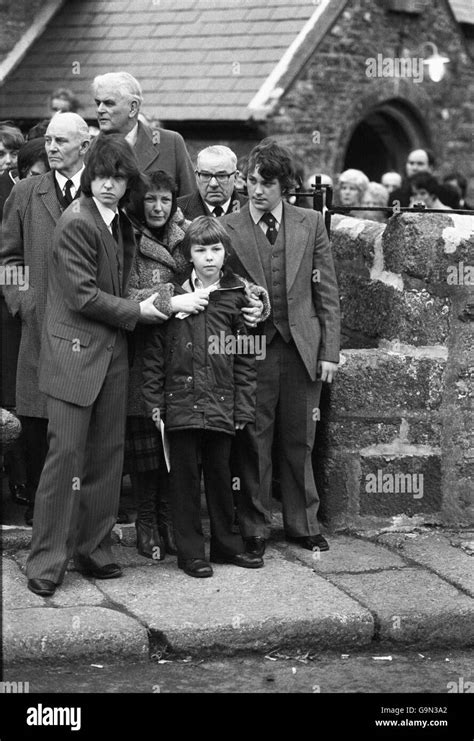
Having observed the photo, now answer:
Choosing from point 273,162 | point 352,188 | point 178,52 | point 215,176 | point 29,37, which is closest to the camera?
point 273,162

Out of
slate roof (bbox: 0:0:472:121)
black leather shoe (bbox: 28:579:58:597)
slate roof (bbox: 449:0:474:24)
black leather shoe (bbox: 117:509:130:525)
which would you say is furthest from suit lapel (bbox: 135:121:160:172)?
slate roof (bbox: 449:0:474:24)

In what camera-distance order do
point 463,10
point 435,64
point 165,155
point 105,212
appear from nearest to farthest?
1. point 105,212
2. point 165,155
3. point 435,64
4. point 463,10

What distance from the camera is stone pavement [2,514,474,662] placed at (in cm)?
511

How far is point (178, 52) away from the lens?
1592cm

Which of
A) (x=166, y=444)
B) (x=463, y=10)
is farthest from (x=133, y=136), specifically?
(x=463, y=10)

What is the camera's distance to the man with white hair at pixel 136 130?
21.4ft

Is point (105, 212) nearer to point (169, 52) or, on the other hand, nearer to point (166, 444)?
point (166, 444)

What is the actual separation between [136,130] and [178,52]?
9.60m

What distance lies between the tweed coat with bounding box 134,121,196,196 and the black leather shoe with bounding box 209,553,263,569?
191 centimetres

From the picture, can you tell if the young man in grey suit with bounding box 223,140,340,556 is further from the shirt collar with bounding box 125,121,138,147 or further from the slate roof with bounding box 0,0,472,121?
the slate roof with bounding box 0,0,472,121

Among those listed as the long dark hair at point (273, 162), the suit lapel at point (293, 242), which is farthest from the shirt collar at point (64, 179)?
the suit lapel at point (293, 242)

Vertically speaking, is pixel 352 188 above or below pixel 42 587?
above

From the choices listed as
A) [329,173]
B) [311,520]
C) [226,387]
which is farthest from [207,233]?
[329,173]

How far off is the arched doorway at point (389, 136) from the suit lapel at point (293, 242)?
1120 centimetres
